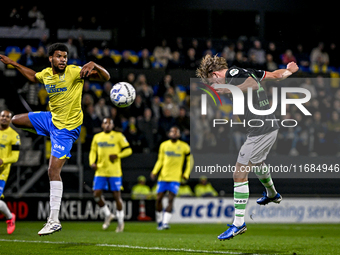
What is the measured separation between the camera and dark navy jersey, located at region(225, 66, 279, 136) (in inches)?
272

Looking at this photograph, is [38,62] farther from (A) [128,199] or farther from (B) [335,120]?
(B) [335,120]

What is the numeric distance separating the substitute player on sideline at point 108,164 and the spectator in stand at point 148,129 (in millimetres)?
3148

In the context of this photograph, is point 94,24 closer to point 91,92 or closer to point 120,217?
point 91,92

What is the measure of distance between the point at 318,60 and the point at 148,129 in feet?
24.3

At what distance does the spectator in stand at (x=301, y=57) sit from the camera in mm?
19031

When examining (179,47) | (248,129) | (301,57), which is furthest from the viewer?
(301,57)

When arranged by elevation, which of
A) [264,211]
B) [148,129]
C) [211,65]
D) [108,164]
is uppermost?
[211,65]

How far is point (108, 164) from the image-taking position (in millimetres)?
12344

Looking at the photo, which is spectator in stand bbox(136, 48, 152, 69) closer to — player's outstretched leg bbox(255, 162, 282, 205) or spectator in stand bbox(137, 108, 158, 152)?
spectator in stand bbox(137, 108, 158, 152)

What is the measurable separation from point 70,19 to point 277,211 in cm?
816

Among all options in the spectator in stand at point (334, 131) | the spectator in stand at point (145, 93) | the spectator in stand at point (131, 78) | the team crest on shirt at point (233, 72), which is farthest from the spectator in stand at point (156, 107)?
the team crest on shirt at point (233, 72)

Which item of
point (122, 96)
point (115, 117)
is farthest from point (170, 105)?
point (122, 96)

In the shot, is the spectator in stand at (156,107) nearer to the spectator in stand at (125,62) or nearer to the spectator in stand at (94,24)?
the spectator in stand at (125,62)

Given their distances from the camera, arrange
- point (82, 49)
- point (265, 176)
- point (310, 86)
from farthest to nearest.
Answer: point (310, 86), point (82, 49), point (265, 176)
